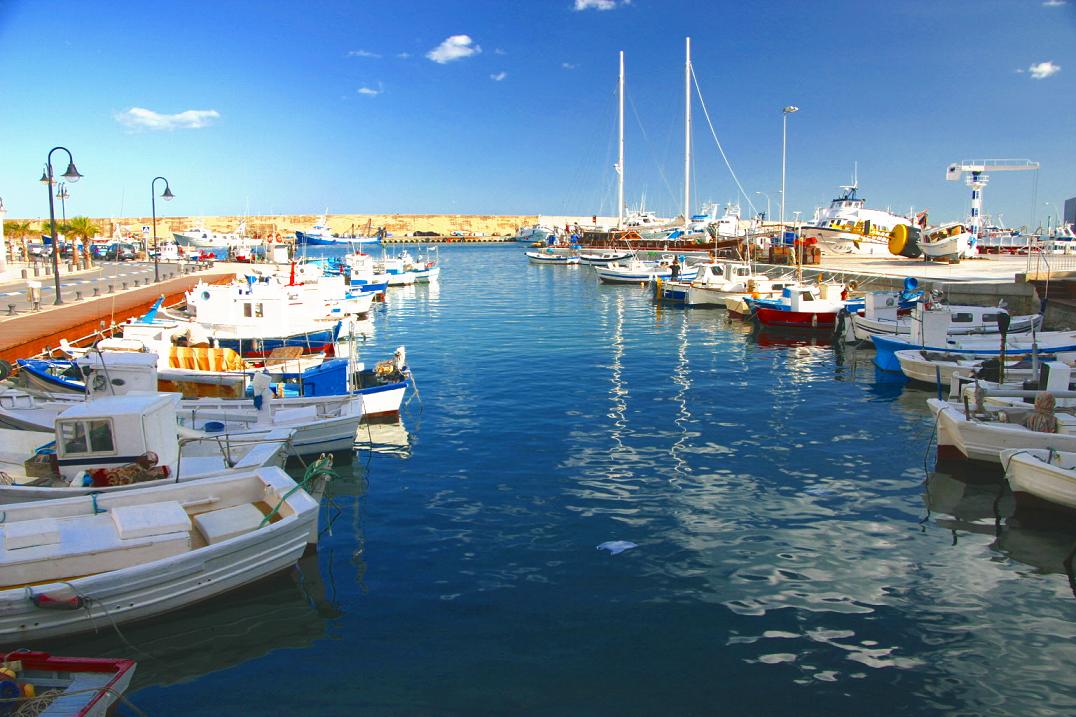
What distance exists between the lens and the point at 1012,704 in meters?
7.69

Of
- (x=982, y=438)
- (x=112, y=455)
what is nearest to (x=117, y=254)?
(x=112, y=455)

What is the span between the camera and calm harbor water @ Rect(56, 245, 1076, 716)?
26.2 feet

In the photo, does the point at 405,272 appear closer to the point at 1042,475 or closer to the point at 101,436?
the point at 101,436

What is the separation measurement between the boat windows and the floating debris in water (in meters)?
7.41

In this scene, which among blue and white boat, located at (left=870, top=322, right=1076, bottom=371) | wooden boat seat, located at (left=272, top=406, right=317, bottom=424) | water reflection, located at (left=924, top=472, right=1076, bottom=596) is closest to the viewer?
water reflection, located at (left=924, top=472, right=1076, bottom=596)

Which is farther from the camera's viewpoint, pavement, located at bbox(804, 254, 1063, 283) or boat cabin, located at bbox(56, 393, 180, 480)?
pavement, located at bbox(804, 254, 1063, 283)

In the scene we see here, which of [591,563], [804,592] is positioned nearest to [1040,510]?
[804,592]

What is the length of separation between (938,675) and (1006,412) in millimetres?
8492

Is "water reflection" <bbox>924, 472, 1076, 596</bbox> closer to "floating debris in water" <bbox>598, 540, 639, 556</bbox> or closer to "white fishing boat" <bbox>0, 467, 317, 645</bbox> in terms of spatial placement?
"floating debris in water" <bbox>598, 540, 639, 556</bbox>

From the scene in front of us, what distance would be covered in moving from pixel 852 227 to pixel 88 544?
74708 mm

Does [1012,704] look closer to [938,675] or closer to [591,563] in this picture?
[938,675]

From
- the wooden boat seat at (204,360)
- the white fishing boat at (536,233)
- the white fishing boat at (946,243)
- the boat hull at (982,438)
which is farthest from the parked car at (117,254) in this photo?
the white fishing boat at (536,233)

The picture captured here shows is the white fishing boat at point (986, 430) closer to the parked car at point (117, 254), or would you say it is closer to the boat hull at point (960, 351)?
the boat hull at point (960, 351)

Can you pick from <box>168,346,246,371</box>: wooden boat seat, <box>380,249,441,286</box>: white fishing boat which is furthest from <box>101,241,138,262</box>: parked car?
<box>168,346,246,371</box>: wooden boat seat
